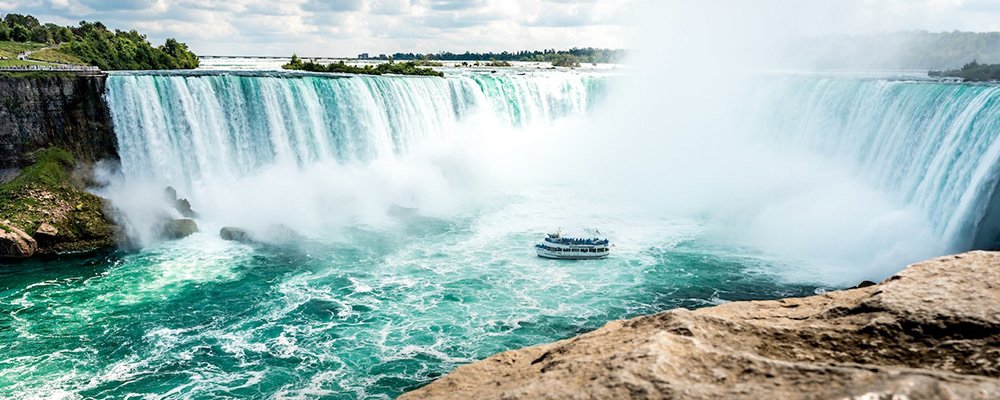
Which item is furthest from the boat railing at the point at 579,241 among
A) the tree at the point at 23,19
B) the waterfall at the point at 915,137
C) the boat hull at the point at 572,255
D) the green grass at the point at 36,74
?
the tree at the point at 23,19

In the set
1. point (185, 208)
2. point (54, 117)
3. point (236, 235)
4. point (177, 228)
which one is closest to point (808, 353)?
point (236, 235)

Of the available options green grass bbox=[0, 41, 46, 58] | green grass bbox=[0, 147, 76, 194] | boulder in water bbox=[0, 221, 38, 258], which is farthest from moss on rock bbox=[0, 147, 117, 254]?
green grass bbox=[0, 41, 46, 58]

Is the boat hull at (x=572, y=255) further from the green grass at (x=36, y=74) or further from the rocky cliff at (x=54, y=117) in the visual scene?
the green grass at (x=36, y=74)

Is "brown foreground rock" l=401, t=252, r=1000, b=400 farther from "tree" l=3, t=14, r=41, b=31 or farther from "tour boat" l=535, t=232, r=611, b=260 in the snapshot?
"tree" l=3, t=14, r=41, b=31

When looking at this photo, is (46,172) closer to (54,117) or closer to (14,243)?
(54,117)

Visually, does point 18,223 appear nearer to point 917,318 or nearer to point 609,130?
point 917,318

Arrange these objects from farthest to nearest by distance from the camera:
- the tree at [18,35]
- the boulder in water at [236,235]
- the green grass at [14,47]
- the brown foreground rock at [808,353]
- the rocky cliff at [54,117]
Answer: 1. the tree at [18,35]
2. the green grass at [14,47]
3. the rocky cliff at [54,117]
4. the boulder in water at [236,235]
5. the brown foreground rock at [808,353]

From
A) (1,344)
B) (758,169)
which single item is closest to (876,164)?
(758,169)
